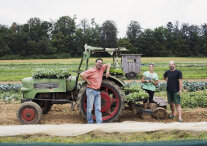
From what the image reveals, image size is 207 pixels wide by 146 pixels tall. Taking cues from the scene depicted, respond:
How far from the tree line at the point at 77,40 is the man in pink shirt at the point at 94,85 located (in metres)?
51.4

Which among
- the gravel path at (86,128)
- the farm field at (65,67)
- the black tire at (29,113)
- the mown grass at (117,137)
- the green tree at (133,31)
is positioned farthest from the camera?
the green tree at (133,31)

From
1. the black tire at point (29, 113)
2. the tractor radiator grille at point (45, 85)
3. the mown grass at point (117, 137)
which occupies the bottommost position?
the mown grass at point (117, 137)

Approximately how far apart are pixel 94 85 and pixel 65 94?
1.22m

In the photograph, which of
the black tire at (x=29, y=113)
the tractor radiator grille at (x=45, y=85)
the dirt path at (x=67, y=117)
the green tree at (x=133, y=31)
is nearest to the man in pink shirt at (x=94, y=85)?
the dirt path at (x=67, y=117)

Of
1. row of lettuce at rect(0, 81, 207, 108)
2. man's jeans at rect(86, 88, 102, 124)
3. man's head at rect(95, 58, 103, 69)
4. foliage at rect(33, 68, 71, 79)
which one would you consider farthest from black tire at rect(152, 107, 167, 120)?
foliage at rect(33, 68, 71, 79)

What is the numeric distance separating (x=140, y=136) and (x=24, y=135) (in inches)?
99.9

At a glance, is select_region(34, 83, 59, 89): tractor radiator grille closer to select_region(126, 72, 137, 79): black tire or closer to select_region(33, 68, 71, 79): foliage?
select_region(33, 68, 71, 79): foliage

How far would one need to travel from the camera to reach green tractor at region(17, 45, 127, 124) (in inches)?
223

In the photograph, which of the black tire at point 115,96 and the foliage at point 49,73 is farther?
the foliage at point 49,73

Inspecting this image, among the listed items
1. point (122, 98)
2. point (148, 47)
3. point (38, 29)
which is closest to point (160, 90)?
point (122, 98)

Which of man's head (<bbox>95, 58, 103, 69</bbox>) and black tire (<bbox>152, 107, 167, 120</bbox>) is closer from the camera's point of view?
man's head (<bbox>95, 58, 103, 69</bbox>)

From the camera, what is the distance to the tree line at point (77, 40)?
2277 inches

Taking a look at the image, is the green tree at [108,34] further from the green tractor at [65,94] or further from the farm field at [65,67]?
the green tractor at [65,94]

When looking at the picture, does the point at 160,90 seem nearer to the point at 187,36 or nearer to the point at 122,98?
the point at 122,98
